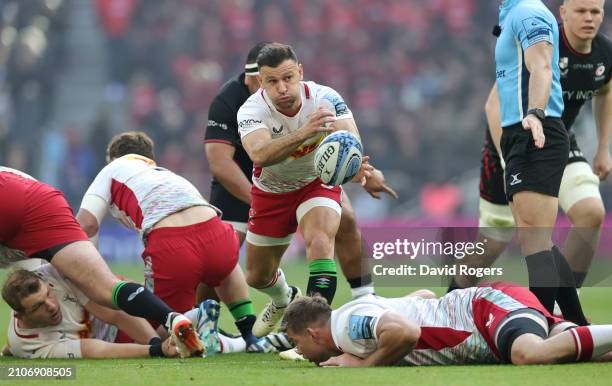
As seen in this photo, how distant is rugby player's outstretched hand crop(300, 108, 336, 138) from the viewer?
6.70 meters

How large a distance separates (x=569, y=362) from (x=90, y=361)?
2.87m

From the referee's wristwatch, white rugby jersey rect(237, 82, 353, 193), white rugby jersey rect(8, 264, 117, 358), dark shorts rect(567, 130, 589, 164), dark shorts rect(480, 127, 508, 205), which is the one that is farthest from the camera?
dark shorts rect(480, 127, 508, 205)

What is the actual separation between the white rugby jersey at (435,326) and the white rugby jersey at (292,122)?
5.04 feet

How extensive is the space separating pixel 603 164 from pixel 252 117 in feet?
10.2

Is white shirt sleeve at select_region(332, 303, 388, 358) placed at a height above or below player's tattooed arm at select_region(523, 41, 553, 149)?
below

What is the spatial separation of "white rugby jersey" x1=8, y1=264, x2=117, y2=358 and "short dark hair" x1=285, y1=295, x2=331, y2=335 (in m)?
1.89

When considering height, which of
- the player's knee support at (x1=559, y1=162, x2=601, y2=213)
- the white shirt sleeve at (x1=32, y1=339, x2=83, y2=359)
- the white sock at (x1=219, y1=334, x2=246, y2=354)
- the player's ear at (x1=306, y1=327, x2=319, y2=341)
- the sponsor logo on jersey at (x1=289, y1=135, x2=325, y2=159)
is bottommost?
the white sock at (x1=219, y1=334, x2=246, y2=354)

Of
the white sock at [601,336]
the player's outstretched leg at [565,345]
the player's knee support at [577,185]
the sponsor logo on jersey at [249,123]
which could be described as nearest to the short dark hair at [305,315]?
the player's outstretched leg at [565,345]

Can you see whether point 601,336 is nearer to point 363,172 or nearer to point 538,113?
point 538,113

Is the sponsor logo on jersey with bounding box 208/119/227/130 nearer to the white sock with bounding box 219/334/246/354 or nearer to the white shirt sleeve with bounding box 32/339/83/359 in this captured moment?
the white sock with bounding box 219/334/246/354

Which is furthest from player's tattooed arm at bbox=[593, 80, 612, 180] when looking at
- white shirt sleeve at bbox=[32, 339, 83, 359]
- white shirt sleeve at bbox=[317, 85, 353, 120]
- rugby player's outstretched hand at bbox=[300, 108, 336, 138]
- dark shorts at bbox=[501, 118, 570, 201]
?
white shirt sleeve at bbox=[32, 339, 83, 359]

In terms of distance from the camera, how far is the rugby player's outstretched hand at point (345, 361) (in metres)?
5.80

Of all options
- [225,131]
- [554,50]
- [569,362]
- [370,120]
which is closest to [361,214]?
[370,120]

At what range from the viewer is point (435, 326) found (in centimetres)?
591
